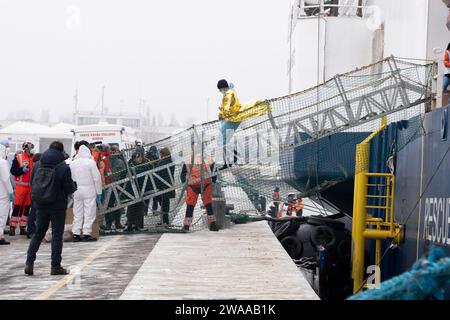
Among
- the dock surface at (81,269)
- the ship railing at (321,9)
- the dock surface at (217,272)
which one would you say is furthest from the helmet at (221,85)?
the ship railing at (321,9)

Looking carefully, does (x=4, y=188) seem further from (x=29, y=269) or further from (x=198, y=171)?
(x=29, y=269)

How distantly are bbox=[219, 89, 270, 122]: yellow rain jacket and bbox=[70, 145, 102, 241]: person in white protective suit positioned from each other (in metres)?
2.58

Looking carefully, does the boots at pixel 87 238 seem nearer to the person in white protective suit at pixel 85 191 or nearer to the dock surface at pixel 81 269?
the person in white protective suit at pixel 85 191

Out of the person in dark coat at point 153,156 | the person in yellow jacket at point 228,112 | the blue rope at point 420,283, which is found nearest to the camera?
Result: the blue rope at point 420,283

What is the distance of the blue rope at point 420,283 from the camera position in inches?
140

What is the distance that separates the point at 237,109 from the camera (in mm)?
15539

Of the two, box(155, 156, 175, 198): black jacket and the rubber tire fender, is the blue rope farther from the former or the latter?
the rubber tire fender

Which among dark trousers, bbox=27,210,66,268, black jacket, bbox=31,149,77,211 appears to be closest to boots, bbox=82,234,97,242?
dark trousers, bbox=27,210,66,268

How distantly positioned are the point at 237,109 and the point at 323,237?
10.9 ft

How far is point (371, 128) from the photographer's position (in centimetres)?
1753

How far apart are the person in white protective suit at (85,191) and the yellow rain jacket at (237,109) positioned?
258cm

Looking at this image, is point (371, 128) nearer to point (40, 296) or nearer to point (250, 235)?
point (250, 235)

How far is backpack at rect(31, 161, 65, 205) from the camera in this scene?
32.1ft
